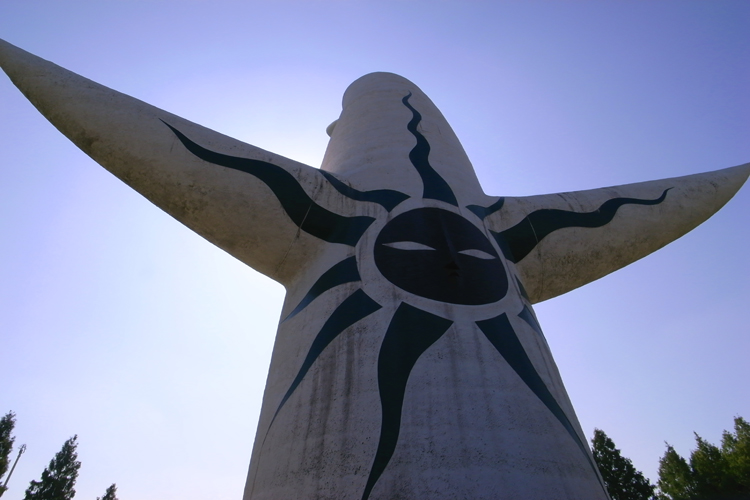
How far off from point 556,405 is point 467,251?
5.00 ft

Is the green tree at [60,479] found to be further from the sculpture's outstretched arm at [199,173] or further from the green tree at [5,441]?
the sculpture's outstretched arm at [199,173]

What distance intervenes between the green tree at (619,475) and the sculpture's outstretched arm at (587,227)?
21.9m

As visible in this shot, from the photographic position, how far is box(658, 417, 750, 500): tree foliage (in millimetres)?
24344

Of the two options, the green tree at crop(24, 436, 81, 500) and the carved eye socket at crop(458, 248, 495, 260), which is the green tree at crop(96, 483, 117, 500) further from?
the carved eye socket at crop(458, 248, 495, 260)

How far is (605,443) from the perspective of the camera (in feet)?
87.1

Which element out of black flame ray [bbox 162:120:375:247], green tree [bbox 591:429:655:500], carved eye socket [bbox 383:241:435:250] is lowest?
carved eye socket [bbox 383:241:435:250]

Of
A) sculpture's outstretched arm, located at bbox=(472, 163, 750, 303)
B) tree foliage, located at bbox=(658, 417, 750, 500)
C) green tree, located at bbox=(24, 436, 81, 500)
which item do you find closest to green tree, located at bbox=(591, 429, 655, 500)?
tree foliage, located at bbox=(658, 417, 750, 500)

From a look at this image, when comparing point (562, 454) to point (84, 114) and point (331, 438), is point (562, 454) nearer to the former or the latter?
point (331, 438)

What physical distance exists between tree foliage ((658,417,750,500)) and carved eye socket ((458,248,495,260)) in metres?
26.9

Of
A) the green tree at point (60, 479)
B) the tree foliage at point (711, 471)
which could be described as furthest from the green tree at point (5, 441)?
the tree foliage at point (711, 471)

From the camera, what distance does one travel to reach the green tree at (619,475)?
24125mm

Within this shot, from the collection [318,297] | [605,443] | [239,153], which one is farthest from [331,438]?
[605,443]

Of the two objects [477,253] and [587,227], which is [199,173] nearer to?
[477,253]

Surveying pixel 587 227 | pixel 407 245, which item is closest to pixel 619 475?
pixel 587 227
